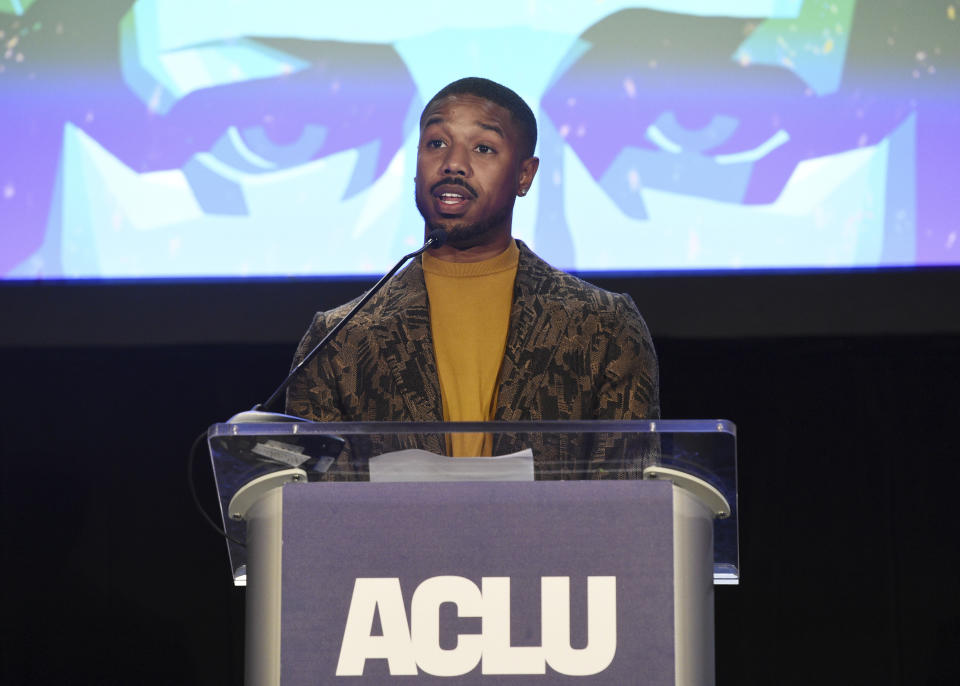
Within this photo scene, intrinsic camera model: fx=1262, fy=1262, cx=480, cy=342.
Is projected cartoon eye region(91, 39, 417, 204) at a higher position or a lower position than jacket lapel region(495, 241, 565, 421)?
higher

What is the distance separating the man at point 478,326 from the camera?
195cm

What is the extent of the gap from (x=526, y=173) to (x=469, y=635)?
1262 millimetres

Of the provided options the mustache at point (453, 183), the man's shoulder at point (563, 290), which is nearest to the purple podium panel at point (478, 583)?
the man's shoulder at point (563, 290)

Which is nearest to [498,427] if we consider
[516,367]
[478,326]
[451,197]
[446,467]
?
[446,467]

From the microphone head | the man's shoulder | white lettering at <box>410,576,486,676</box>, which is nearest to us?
white lettering at <box>410,576,486,676</box>

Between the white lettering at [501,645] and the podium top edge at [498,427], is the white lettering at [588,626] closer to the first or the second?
the white lettering at [501,645]

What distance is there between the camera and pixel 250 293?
9.62 ft

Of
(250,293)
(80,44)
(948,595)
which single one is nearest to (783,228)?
(948,595)

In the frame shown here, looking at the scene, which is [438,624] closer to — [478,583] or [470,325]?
[478,583]

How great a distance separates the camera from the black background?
2.93 metres

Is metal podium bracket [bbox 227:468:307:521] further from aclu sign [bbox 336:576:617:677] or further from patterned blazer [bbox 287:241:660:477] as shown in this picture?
patterned blazer [bbox 287:241:660:477]

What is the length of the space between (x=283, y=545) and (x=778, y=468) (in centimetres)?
209

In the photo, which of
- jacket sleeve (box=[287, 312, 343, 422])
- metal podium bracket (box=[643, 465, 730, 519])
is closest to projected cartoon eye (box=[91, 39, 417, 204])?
jacket sleeve (box=[287, 312, 343, 422])

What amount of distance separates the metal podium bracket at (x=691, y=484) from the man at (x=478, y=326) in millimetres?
696
